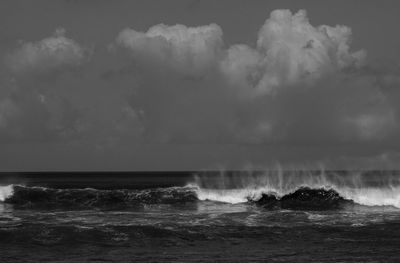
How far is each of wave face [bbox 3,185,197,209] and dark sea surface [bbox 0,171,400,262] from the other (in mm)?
87

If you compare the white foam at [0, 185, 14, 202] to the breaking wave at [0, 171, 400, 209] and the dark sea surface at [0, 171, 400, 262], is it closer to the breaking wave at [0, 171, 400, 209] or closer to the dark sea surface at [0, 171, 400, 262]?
the dark sea surface at [0, 171, 400, 262]

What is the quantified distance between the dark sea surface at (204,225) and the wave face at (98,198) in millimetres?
87

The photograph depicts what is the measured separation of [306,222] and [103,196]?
71.6 feet

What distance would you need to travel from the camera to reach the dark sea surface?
28.3 m

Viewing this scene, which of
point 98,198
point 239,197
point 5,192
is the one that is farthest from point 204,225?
point 5,192

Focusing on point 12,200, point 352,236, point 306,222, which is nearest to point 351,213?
point 306,222

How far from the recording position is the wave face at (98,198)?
5150 centimetres

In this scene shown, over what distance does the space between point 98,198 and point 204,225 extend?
19.3m

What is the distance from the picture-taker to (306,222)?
38.1 m

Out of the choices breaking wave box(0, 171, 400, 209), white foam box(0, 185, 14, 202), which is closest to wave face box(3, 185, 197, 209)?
breaking wave box(0, 171, 400, 209)

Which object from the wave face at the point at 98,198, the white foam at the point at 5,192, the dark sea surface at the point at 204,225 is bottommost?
the dark sea surface at the point at 204,225

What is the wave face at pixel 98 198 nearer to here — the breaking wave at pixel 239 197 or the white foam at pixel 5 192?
the breaking wave at pixel 239 197

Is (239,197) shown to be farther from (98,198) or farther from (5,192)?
(5,192)

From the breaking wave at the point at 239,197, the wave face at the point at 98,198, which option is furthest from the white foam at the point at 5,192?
the breaking wave at the point at 239,197
